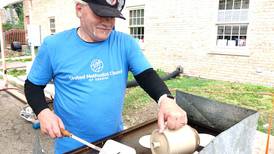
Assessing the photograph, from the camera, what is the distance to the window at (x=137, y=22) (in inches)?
370

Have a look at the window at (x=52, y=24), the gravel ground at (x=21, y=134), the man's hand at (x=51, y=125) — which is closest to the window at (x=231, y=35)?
the gravel ground at (x=21, y=134)

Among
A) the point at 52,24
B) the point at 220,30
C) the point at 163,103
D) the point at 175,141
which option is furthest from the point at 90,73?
the point at 52,24

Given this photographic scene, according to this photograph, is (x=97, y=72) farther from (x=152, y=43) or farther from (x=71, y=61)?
(x=152, y=43)

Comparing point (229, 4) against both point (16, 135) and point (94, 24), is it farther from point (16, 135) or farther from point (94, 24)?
point (94, 24)

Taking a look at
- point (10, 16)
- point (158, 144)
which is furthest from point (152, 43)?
point (10, 16)

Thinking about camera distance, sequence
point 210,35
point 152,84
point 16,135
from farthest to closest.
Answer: point 210,35, point 16,135, point 152,84

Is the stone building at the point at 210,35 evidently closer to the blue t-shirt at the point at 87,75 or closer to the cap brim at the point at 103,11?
the blue t-shirt at the point at 87,75

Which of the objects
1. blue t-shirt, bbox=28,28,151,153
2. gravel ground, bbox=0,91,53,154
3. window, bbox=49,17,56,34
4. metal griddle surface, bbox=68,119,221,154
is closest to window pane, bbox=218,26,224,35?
gravel ground, bbox=0,91,53,154

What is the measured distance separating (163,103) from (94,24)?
0.51m

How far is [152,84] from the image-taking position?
4.54 ft

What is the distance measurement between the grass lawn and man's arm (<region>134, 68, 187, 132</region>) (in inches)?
120

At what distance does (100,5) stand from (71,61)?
32cm

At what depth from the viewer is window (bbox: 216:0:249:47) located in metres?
6.65

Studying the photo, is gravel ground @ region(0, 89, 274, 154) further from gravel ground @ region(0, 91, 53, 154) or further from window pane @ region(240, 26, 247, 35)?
window pane @ region(240, 26, 247, 35)
